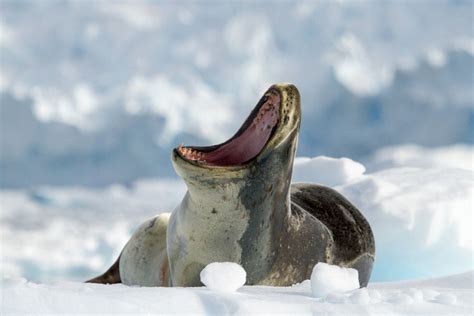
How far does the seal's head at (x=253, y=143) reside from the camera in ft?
11.0

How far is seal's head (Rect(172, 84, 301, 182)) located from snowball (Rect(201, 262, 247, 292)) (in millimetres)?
684

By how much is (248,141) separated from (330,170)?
3710 mm

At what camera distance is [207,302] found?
2.33 metres

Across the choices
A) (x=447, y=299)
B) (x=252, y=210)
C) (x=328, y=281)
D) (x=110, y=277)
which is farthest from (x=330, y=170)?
(x=447, y=299)

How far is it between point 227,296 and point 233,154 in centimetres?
118

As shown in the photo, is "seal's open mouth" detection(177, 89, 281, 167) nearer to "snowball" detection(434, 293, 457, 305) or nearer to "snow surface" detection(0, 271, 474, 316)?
"snow surface" detection(0, 271, 474, 316)

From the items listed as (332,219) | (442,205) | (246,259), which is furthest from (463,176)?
(246,259)

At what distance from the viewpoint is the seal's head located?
335cm

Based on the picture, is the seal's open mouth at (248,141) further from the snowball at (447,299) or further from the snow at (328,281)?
the snowball at (447,299)

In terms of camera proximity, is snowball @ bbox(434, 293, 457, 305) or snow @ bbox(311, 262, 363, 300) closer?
snowball @ bbox(434, 293, 457, 305)

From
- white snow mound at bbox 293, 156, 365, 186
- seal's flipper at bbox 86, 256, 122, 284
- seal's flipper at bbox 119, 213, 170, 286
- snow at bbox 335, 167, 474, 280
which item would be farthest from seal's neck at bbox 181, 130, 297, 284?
white snow mound at bbox 293, 156, 365, 186

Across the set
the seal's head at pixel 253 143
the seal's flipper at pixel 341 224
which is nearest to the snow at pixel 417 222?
the seal's flipper at pixel 341 224

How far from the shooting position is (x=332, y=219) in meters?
4.23

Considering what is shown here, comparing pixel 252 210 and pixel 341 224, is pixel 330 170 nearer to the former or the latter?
pixel 341 224
